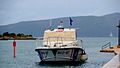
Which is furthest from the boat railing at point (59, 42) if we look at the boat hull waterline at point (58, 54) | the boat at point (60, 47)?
the boat hull waterline at point (58, 54)

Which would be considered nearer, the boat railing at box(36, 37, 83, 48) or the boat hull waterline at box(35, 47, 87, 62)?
the boat hull waterline at box(35, 47, 87, 62)

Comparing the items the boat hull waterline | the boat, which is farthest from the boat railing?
the boat hull waterline

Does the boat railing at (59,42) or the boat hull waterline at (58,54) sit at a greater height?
the boat railing at (59,42)

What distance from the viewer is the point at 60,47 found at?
31609 millimetres

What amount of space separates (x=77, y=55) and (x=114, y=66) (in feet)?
56.0

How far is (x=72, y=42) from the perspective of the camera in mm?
33312

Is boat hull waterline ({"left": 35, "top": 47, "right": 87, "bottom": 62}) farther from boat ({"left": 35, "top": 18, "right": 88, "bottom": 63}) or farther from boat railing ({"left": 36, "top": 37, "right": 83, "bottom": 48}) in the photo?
boat railing ({"left": 36, "top": 37, "right": 83, "bottom": 48})

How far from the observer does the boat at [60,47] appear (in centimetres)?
3169

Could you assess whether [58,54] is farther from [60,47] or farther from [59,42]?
[59,42]

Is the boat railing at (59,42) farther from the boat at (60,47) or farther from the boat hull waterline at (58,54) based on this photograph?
the boat hull waterline at (58,54)

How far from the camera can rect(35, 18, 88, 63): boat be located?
3169 centimetres

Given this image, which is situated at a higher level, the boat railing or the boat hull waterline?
the boat railing

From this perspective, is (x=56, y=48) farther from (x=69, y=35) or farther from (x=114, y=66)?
(x=114, y=66)

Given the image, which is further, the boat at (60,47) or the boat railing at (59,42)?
the boat railing at (59,42)
